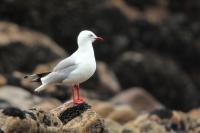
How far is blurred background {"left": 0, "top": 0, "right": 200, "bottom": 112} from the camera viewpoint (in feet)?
132

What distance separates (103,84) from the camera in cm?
4278

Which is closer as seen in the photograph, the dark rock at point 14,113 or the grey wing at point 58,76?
the dark rock at point 14,113

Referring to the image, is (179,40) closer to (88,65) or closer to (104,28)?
(104,28)

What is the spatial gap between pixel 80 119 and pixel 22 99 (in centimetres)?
1331

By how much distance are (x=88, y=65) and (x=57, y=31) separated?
27.2 metres

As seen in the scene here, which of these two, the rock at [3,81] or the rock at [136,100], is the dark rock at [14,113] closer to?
the rock at [3,81]

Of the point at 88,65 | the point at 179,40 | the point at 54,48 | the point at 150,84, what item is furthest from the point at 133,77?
the point at 88,65

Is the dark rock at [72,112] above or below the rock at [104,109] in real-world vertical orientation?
below

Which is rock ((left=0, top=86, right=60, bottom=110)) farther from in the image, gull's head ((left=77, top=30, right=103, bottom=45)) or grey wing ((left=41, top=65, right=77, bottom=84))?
grey wing ((left=41, top=65, right=77, bottom=84))

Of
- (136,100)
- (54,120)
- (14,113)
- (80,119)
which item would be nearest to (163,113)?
(80,119)

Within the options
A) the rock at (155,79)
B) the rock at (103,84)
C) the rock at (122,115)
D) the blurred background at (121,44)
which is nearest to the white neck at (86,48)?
the rock at (122,115)

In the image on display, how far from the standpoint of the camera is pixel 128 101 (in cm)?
3947

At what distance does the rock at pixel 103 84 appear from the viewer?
139 ft

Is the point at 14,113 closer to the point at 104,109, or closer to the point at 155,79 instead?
the point at 104,109
